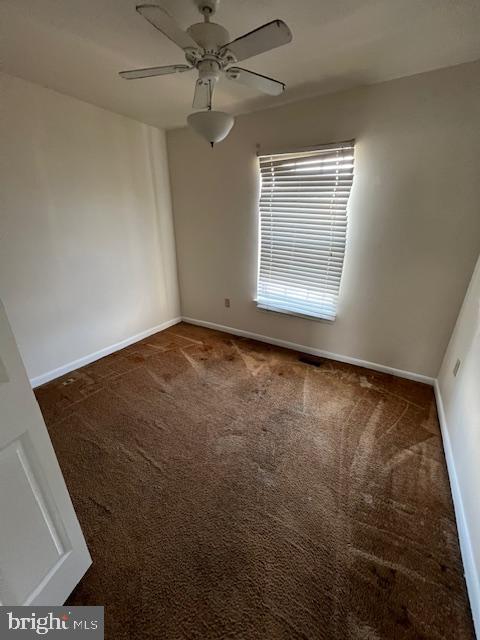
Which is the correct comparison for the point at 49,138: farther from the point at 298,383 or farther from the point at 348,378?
the point at 348,378

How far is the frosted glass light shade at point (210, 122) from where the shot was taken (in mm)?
1397

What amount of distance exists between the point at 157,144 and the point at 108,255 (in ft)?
4.54

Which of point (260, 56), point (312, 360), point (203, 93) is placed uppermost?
point (260, 56)

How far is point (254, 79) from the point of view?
1427 millimetres

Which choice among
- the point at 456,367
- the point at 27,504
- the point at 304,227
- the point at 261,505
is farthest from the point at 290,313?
the point at 27,504

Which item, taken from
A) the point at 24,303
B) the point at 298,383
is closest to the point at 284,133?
the point at 298,383

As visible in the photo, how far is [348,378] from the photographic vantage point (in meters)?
2.54

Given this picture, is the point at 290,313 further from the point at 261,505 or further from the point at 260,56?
the point at 260,56

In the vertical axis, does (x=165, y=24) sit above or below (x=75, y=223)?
above

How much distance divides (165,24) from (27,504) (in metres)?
1.79

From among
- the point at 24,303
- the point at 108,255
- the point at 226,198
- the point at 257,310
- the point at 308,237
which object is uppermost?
the point at 226,198

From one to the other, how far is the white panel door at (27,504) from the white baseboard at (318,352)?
95.0 inches

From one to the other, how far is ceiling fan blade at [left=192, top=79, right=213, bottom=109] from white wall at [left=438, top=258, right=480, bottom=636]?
210 centimetres

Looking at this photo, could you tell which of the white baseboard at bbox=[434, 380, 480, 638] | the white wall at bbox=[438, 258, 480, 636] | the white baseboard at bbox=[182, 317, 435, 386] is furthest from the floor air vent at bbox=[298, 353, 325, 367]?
the white baseboard at bbox=[434, 380, 480, 638]
